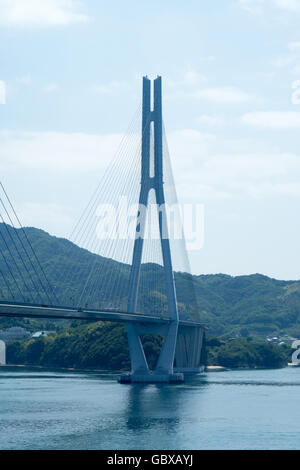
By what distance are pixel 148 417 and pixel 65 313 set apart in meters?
9.75

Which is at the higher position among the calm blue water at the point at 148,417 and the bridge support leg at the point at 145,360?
the bridge support leg at the point at 145,360

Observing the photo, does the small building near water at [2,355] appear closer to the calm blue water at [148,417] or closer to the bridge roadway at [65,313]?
the calm blue water at [148,417]

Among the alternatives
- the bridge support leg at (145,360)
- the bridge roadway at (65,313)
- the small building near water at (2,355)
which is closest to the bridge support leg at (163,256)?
the bridge support leg at (145,360)

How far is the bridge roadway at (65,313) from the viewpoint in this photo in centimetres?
4090

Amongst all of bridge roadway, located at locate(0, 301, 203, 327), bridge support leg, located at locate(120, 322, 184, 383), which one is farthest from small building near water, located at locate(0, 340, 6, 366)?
bridge roadway, located at locate(0, 301, 203, 327)

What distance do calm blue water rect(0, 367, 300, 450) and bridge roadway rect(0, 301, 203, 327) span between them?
5124mm

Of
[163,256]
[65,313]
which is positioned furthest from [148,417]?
[163,256]

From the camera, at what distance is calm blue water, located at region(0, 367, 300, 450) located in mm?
33344

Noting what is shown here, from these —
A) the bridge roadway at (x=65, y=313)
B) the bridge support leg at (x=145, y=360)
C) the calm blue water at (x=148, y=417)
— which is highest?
the bridge roadway at (x=65, y=313)

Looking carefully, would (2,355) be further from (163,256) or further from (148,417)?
(148,417)

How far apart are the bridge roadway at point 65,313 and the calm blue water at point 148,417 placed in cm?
512

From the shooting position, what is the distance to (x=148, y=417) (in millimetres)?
41938

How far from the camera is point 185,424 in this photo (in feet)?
130
